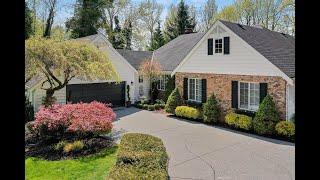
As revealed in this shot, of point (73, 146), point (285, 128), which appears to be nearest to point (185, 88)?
point (285, 128)

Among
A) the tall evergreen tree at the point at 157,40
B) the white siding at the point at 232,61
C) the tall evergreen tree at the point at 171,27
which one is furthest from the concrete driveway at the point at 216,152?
the tall evergreen tree at the point at 171,27

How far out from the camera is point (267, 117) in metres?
14.0

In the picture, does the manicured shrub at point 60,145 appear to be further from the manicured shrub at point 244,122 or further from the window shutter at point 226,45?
the window shutter at point 226,45

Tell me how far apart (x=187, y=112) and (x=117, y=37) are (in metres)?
22.9

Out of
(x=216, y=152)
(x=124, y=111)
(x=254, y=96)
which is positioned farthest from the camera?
(x=124, y=111)

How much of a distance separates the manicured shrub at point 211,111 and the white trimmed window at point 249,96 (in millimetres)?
1340

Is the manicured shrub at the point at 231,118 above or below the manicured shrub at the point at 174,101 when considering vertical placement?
below

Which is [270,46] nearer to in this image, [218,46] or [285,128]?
[218,46]

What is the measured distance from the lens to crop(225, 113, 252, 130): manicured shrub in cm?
1473

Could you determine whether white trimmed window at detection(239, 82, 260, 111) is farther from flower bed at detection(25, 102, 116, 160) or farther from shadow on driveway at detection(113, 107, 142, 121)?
shadow on driveway at detection(113, 107, 142, 121)

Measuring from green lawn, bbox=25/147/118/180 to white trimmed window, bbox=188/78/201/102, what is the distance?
8.65 m

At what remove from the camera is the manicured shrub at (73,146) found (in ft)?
36.6

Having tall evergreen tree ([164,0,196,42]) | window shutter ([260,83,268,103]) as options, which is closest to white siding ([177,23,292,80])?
window shutter ([260,83,268,103])
